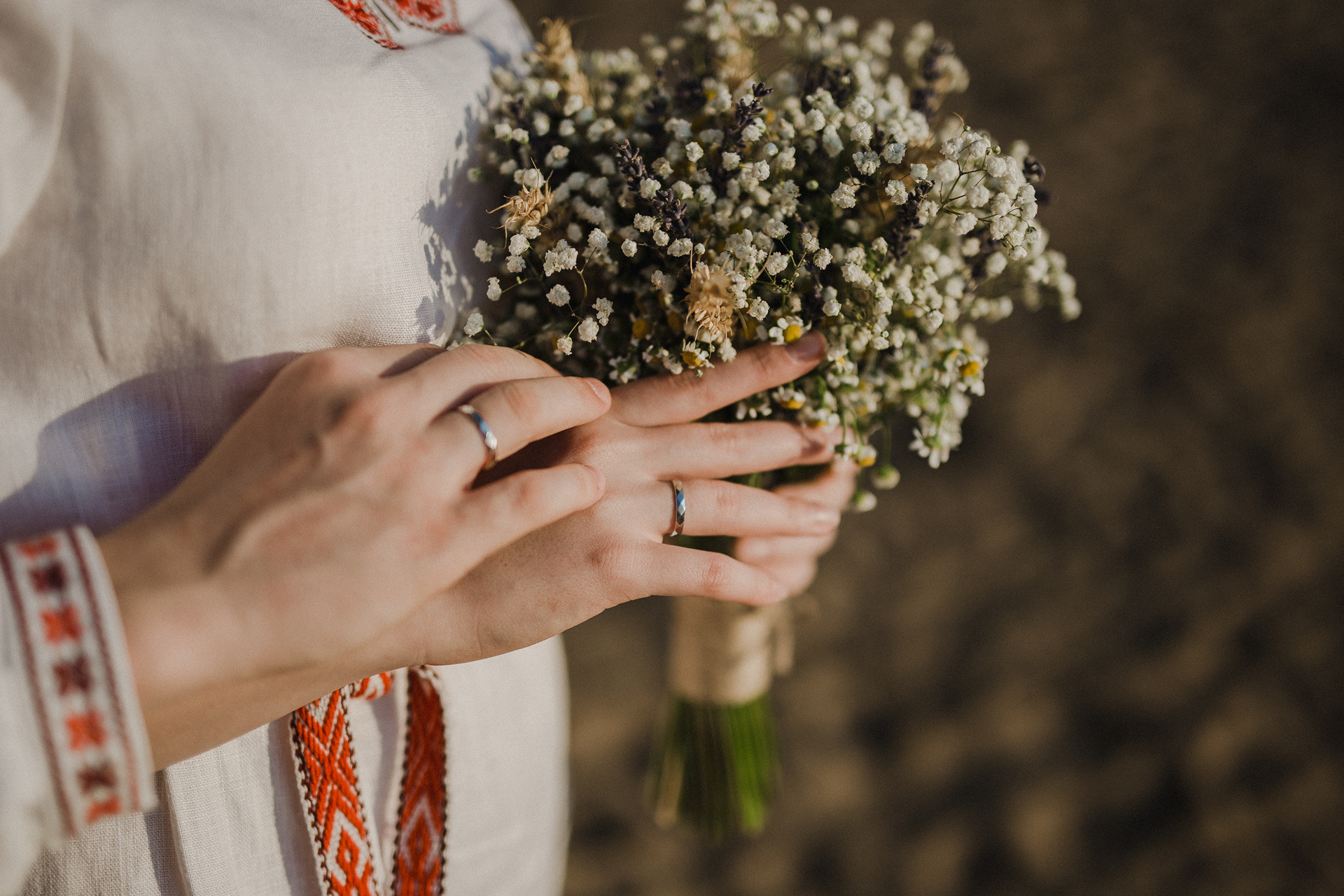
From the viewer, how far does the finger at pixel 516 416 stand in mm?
690

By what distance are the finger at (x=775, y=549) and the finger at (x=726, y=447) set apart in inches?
7.5

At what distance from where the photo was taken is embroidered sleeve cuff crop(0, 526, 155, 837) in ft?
1.81

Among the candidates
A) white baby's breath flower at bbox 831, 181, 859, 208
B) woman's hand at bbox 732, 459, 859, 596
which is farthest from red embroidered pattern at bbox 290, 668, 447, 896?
white baby's breath flower at bbox 831, 181, 859, 208

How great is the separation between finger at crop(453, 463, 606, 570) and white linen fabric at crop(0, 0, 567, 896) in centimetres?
23

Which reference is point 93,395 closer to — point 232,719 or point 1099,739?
point 232,719

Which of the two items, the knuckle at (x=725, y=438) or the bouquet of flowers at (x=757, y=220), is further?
the knuckle at (x=725, y=438)

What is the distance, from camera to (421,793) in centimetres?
98

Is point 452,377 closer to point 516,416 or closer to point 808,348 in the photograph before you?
point 516,416

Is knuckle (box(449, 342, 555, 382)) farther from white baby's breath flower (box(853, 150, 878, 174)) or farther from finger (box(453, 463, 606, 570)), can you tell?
white baby's breath flower (box(853, 150, 878, 174))

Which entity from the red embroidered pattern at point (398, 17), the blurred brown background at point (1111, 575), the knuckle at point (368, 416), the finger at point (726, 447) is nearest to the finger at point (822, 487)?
the finger at point (726, 447)

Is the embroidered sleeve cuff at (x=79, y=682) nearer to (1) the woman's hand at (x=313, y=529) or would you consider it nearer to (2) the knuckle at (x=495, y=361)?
(1) the woman's hand at (x=313, y=529)

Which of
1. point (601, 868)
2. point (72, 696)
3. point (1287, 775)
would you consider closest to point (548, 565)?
point (72, 696)

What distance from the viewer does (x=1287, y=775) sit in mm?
2250

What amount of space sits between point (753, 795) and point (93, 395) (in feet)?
4.67
